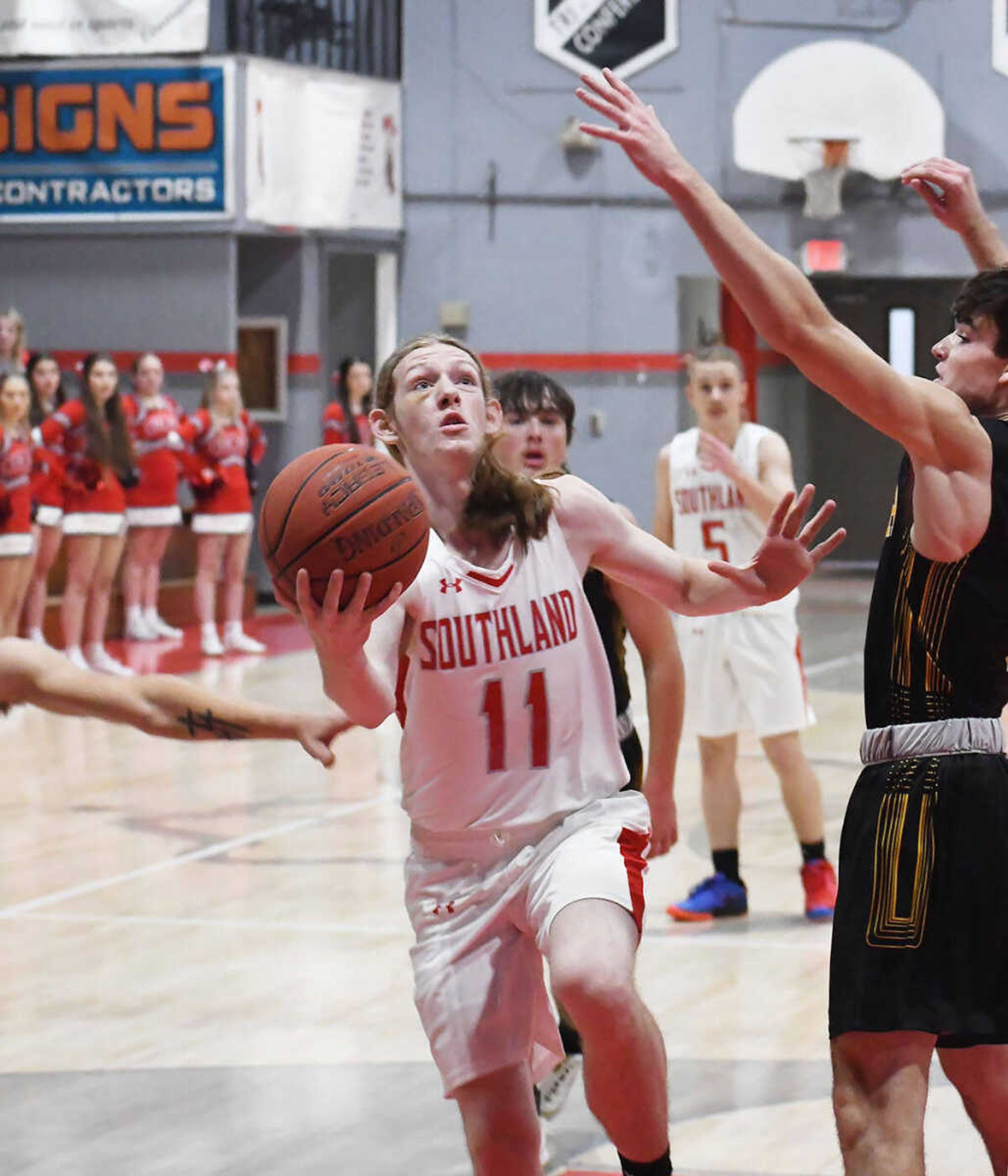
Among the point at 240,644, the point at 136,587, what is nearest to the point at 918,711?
the point at 240,644

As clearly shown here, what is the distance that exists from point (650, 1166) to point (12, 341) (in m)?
9.79

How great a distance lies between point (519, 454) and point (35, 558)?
9.01 m

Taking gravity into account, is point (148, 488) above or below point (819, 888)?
above

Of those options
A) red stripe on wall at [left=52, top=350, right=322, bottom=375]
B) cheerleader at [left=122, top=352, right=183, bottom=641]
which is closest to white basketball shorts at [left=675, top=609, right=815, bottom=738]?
cheerleader at [left=122, top=352, right=183, bottom=641]

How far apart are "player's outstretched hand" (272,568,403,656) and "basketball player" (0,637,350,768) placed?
175mm

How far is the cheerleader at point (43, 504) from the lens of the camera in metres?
12.6

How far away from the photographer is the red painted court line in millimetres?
12664

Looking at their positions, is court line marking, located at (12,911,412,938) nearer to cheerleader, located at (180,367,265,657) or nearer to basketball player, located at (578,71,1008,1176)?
basketball player, located at (578,71,1008,1176)

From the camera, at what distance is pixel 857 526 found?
2069 centimetres

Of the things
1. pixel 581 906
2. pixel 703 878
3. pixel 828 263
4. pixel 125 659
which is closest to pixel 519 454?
pixel 581 906

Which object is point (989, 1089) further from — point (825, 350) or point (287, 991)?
point (287, 991)

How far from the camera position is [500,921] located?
3471 mm

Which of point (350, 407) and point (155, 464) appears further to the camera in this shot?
point (350, 407)

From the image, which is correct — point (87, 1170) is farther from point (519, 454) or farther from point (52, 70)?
point (52, 70)
